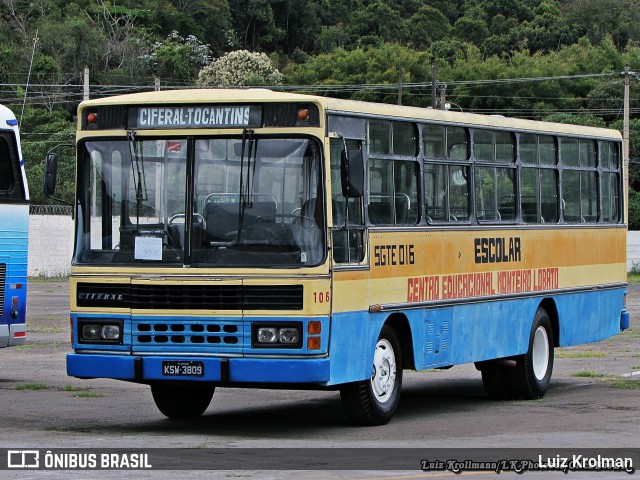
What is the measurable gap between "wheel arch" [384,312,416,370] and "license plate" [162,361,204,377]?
2277 millimetres

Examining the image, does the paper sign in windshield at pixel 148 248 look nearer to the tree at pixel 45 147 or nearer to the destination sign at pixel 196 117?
the destination sign at pixel 196 117

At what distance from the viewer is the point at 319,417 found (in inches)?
599

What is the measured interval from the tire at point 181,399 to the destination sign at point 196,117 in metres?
2.68

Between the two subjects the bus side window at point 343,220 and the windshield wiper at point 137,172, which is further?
the windshield wiper at point 137,172

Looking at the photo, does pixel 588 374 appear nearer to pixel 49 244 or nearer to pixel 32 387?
pixel 32 387

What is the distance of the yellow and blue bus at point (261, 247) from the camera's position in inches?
519

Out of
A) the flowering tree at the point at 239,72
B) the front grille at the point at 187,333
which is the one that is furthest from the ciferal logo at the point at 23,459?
the flowering tree at the point at 239,72

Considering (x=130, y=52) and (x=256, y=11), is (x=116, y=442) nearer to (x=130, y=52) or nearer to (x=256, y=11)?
(x=130, y=52)

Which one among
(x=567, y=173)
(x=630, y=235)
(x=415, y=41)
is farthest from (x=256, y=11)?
(x=567, y=173)

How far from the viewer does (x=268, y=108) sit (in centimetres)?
1348

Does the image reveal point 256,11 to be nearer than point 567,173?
No

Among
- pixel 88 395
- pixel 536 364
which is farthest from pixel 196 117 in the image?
pixel 536 364

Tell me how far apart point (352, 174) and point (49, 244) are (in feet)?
116

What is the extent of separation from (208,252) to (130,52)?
76.0 m
